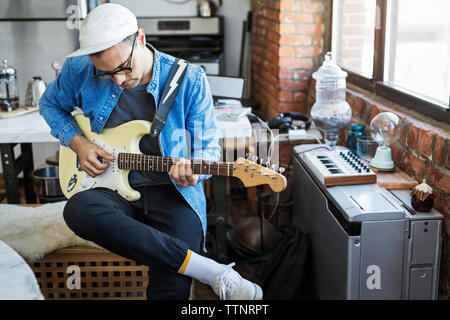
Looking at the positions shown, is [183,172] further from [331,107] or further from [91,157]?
[331,107]

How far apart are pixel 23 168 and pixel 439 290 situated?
2.05 m

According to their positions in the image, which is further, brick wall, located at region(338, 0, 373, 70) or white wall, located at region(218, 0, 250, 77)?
white wall, located at region(218, 0, 250, 77)

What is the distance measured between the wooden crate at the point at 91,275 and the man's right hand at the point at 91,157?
0.33m

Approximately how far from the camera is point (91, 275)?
2.09 metres

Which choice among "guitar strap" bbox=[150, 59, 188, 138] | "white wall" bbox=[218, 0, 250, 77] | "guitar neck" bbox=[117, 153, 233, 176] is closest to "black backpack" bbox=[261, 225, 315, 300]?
"guitar neck" bbox=[117, 153, 233, 176]

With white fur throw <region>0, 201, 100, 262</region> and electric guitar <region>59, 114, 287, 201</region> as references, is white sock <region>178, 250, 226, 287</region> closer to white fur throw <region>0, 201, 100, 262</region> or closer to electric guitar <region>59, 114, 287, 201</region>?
electric guitar <region>59, 114, 287, 201</region>

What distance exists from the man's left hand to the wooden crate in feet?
1.56

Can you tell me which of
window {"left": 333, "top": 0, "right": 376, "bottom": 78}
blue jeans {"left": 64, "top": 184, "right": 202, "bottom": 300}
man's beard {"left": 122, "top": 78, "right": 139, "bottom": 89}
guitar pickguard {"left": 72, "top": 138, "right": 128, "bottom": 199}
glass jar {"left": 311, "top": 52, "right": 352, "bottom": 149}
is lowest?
blue jeans {"left": 64, "top": 184, "right": 202, "bottom": 300}

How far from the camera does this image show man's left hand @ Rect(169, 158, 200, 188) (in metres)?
1.76

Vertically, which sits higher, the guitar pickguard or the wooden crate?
the guitar pickguard

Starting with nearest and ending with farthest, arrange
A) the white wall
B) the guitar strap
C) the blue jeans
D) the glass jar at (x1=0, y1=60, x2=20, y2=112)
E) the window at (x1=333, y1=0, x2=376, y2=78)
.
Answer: the blue jeans < the guitar strap < the window at (x1=333, y1=0, x2=376, y2=78) < the glass jar at (x1=0, y1=60, x2=20, y2=112) < the white wall

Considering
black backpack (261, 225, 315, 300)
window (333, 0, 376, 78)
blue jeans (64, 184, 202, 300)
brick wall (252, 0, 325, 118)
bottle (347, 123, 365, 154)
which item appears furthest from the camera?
brick wall (252, 0, 325, 118)
